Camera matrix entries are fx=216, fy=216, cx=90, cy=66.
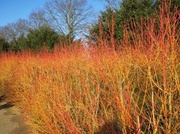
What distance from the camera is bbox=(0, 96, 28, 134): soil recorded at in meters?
4.96

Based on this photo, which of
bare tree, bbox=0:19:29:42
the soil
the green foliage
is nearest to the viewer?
the soil

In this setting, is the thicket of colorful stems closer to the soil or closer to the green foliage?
the soil

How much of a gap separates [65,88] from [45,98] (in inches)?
22.5

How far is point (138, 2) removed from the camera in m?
8.78

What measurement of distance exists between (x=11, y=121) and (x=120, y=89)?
4269 millimetres

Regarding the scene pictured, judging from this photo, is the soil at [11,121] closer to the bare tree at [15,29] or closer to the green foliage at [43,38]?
the green foliage at [43,38]

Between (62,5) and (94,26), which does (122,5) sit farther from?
(62,5)

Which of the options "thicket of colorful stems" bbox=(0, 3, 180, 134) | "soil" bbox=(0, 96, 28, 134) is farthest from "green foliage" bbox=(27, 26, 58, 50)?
"thicket of colorful stems" bbox=(0, 3, 180, 134)

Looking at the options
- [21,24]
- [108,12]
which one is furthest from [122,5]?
[21,24]

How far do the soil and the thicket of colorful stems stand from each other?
381mm

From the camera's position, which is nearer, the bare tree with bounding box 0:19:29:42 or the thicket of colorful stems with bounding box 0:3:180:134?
the thicket of colorful stems with bounding box 0:3:180:134

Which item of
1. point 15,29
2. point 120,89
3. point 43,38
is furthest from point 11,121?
point 15,29

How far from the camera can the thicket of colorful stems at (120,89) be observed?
212 cm

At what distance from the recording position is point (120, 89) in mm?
2273
